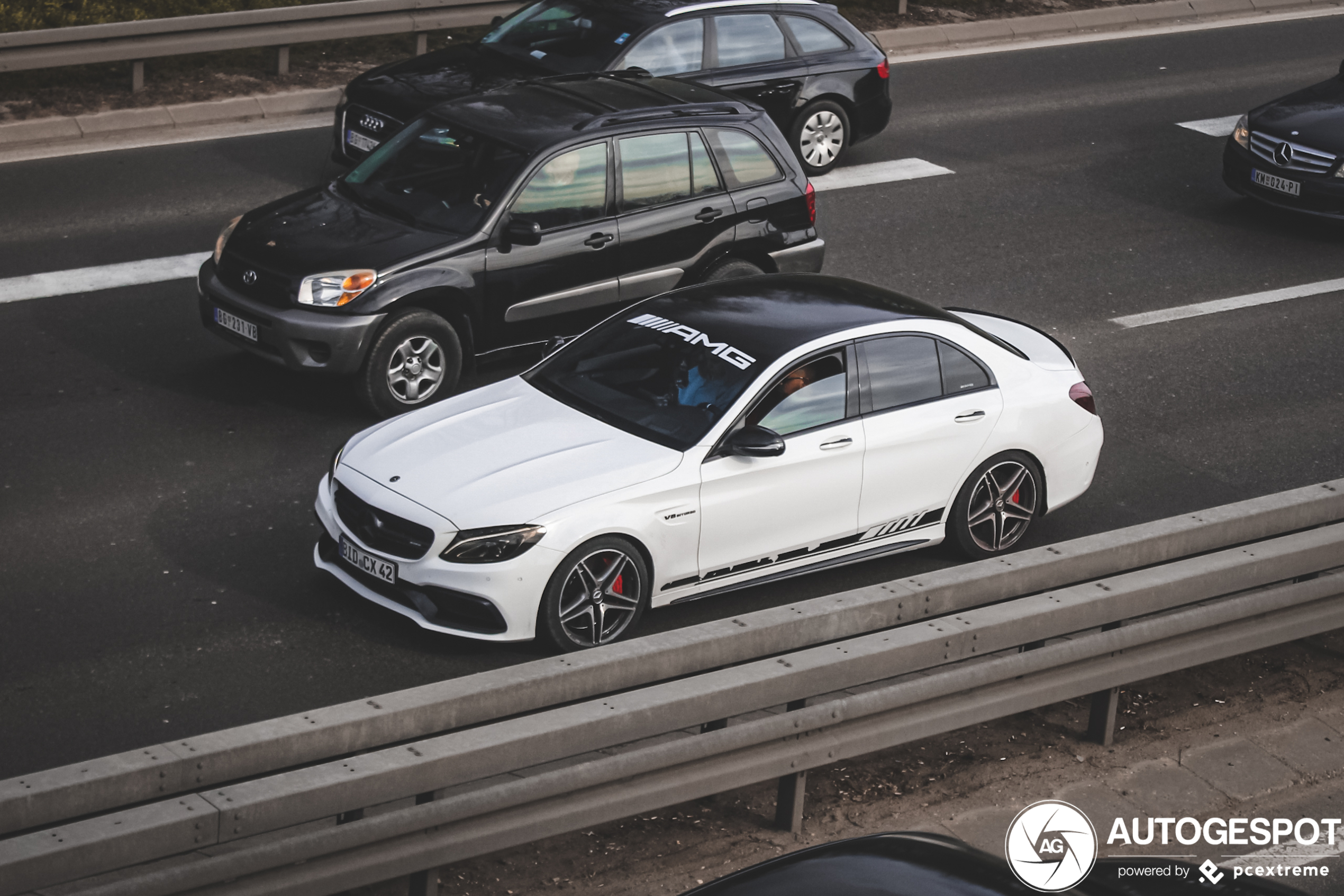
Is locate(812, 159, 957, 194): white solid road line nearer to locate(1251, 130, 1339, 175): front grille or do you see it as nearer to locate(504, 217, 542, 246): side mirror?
locate(1251, 130, 1339, 175): front grille

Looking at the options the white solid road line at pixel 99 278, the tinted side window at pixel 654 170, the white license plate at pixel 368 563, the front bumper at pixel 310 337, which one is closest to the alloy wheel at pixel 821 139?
the tinted side window at pixel 654 170

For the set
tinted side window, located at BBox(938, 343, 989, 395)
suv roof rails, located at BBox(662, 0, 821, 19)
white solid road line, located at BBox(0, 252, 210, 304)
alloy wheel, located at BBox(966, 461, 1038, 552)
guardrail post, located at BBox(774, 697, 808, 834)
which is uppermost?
suv roof rails, located at BBox(662, 0, 821, 19)

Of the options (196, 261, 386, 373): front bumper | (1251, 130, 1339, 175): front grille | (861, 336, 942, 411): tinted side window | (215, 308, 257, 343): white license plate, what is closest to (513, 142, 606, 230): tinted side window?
(196, 261, 386, 373): front bumper

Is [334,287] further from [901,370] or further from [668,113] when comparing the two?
[901,370]

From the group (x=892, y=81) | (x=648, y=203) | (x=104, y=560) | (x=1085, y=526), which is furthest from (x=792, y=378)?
(x=892, y=81)

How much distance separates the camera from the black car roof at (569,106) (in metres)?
10.5

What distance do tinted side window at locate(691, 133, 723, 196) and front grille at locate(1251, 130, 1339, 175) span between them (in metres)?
6.60

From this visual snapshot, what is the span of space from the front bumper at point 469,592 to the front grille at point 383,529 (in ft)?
0.12

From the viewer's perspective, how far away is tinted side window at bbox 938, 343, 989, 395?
334 inches

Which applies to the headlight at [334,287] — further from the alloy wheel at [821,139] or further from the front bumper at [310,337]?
the alloy wheel at [821,139]

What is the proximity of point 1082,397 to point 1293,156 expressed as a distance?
7159mm

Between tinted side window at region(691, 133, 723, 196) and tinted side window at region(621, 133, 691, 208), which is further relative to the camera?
tinted side window at region(691, 133, 723, 196)

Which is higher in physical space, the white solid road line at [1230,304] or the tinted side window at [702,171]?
the tinted side window at [702,171]

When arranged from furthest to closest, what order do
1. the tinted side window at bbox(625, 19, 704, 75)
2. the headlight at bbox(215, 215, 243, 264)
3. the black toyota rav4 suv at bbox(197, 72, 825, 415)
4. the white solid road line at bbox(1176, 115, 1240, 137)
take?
the white solid road line at bbox(1176, 115, 1240, 137) < the tinted side window at bbox(625, 19, 704, 75) < the headlight at bbox(215, 215, 243, 264) < the black toyota rav4 suv at bbox(197, 72, 825, 415)
